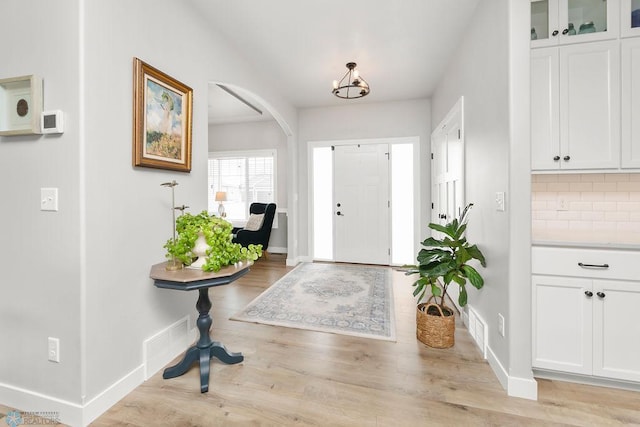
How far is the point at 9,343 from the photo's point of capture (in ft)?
5.30

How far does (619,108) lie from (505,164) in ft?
2.32

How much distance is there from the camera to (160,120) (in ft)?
6.31

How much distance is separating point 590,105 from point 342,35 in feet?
6.84

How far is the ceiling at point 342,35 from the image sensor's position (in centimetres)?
237

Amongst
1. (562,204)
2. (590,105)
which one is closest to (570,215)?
(562,204)

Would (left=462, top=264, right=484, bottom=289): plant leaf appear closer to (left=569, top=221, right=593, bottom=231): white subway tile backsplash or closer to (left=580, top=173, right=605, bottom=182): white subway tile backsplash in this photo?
(left=569, top=221, right=593, bottom=231): white subway tile backsplash

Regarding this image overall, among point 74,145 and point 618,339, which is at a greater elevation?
point 74,145

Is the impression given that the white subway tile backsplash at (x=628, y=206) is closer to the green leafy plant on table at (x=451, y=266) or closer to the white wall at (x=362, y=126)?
the green leafy plant on table at (x=451, y=266)

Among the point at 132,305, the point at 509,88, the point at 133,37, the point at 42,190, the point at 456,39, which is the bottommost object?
the point at 132,305

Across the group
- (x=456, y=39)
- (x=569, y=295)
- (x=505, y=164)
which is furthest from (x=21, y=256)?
(x=456, y=39)

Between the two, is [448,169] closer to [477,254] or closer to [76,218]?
[477,254]

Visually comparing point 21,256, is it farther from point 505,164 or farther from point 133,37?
point 505,164

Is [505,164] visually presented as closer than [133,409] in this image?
No

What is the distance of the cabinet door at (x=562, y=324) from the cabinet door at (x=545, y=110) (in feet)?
2.41
